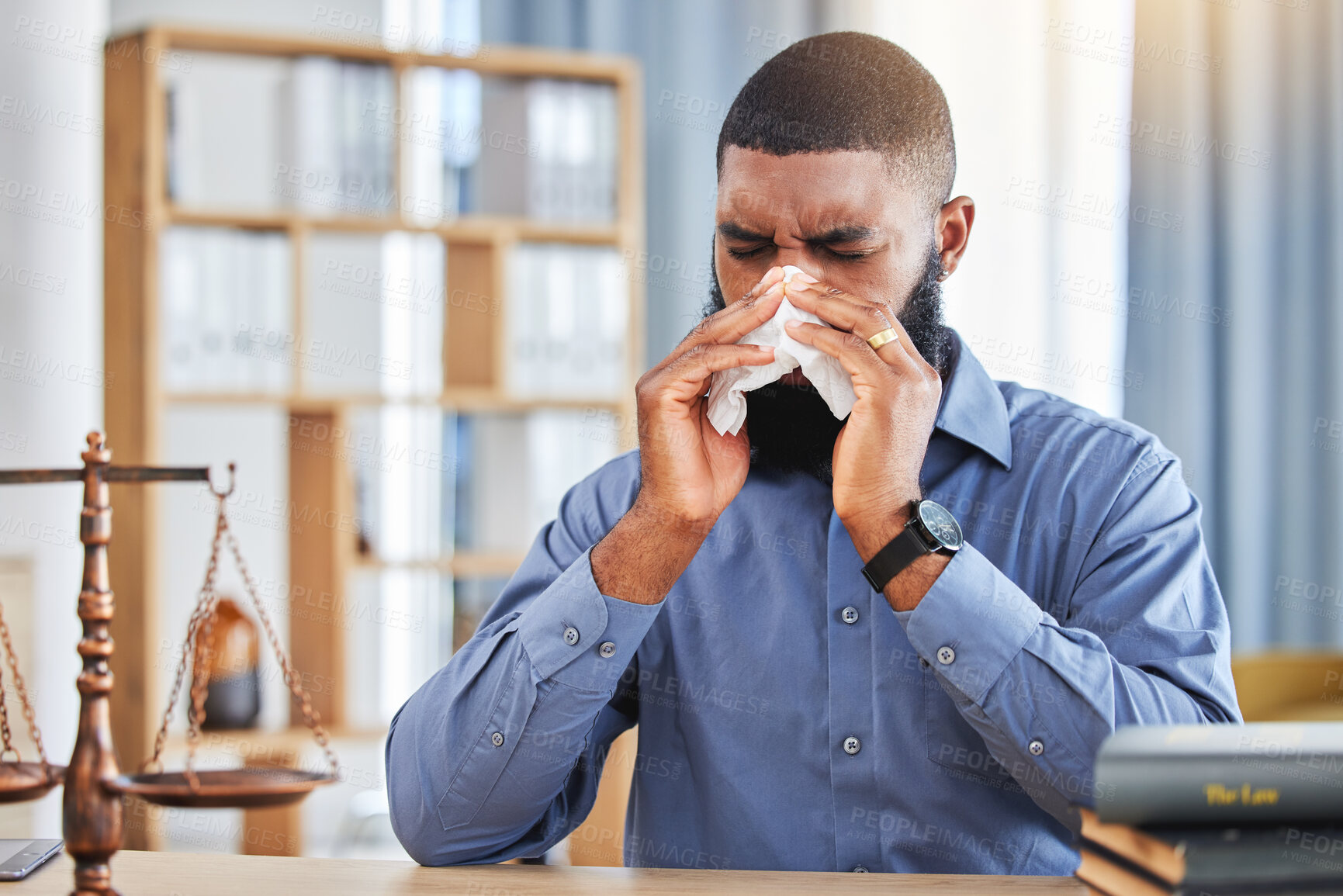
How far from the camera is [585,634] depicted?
1.08 m

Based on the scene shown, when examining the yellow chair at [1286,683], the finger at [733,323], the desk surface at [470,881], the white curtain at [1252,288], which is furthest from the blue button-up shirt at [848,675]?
the white curtain at [1252,288]

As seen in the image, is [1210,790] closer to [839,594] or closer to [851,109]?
[839,594]

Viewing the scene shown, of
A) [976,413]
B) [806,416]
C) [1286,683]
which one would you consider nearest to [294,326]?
[806,416]

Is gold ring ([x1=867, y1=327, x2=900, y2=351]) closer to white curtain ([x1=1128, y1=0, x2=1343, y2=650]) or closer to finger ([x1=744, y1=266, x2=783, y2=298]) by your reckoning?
A: finger ([x1=744, y1=266, x2=783, y2=298])

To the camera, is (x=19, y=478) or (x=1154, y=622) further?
(x=1154, y=622)

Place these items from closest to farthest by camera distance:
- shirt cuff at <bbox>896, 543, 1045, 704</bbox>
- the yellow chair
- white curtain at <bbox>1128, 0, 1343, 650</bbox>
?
shirt cuff at <bbox>896, 543, 1045, 704</bbox>, the yellow chair, white curtain at <bbox>1128, 0, 1343, 650</bbox>

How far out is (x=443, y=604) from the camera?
326 cm

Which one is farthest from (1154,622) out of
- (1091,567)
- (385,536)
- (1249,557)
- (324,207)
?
(385,536)

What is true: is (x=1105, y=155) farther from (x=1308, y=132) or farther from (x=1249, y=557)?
(x=1249, y=557)

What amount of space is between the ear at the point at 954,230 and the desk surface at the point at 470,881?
29.9 inches

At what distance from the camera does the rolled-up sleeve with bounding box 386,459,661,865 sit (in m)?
1.08

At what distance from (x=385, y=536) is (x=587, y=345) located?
0.85 metres

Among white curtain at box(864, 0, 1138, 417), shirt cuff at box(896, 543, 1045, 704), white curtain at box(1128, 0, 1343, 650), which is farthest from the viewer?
white curtain at box(864, 0, 1138, 417)

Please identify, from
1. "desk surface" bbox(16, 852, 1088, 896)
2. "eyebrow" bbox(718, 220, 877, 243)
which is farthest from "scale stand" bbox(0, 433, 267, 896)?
"eyebrow" bbox(718, 220, 877, 243)
